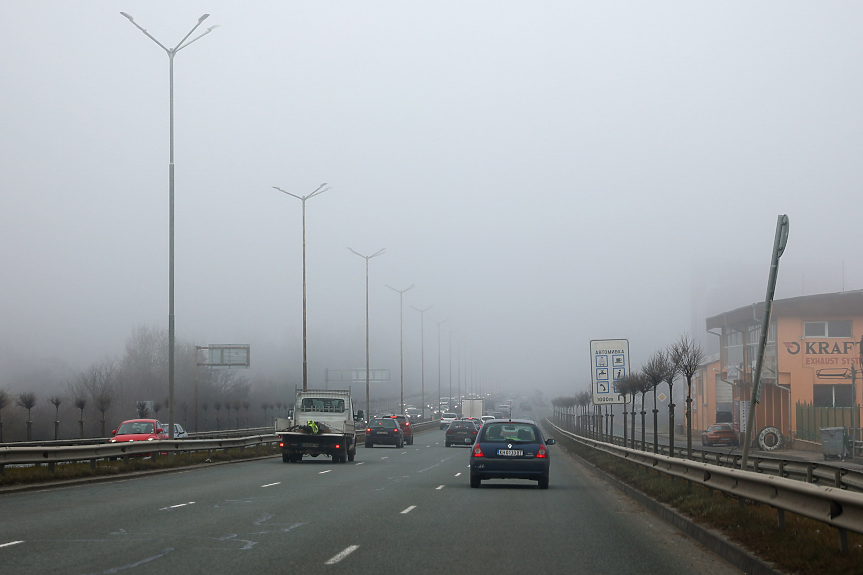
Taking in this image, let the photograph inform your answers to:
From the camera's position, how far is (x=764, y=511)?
1286 cm

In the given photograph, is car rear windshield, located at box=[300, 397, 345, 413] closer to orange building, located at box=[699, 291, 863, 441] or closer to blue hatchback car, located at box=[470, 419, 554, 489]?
blue hatchback car, located at box=[470, 419, 554, 489]

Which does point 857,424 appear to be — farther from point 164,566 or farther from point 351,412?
point 164,566

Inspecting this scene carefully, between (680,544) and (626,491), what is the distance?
9353mm

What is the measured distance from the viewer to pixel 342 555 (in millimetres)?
10891

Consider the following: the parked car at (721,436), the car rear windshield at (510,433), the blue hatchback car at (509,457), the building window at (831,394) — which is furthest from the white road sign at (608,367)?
the building window at (831,394)

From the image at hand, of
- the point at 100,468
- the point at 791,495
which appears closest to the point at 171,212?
the point at 100,468

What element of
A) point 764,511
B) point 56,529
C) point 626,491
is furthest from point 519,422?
point 56,529

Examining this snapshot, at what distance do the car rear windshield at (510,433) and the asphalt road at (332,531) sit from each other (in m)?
1.19

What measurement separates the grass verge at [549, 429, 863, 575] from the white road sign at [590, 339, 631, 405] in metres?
19.7

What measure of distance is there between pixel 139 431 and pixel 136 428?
35cm

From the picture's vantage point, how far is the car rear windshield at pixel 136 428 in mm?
38781

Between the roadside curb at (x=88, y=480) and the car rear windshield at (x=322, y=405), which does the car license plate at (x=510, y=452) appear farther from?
the car rear windshield at (x=322, y=405)

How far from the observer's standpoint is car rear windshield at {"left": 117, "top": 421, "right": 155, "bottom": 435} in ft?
127

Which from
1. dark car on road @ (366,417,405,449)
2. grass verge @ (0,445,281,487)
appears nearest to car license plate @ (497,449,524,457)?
grass verge @ (0,445,281,487)
